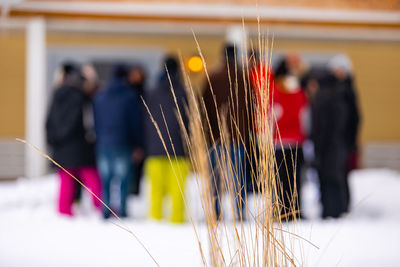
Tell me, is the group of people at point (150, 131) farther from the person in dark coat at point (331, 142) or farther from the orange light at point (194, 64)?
the orange light at point (194, 64)

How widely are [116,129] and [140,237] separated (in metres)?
0.95

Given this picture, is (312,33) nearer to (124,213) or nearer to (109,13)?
(109,13)

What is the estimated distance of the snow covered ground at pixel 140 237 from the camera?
242 cm

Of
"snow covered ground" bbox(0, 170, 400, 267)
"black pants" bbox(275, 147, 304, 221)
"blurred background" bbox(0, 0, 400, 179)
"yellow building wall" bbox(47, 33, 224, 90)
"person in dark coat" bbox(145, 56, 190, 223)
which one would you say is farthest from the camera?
"yellow building wall" bbox(47, 33, 224, 90)

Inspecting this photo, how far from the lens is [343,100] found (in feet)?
11.7

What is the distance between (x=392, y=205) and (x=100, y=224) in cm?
290

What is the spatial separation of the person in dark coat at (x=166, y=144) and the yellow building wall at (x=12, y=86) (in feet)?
14.1

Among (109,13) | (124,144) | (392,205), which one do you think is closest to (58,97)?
(124,144)

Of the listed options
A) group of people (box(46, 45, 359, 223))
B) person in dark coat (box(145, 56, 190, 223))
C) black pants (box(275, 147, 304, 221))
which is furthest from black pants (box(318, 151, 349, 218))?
person in dark coat (box(145, 56, 190, 223))

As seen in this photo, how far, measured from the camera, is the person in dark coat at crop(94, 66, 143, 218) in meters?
3.54

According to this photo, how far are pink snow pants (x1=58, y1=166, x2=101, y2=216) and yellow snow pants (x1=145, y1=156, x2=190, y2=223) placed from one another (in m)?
0.66

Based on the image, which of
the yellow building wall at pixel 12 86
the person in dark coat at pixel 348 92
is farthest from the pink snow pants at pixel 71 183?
the yellow building wall at pixel 12 86

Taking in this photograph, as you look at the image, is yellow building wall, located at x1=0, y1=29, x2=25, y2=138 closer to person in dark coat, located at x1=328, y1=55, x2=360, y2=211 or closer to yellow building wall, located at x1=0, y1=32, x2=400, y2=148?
yellow building wall, located at x1=0, y1=32, x2=400, y2=148

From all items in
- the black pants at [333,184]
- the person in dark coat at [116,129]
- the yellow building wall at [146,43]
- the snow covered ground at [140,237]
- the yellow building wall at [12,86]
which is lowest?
the snow covered ground at [140,237]
